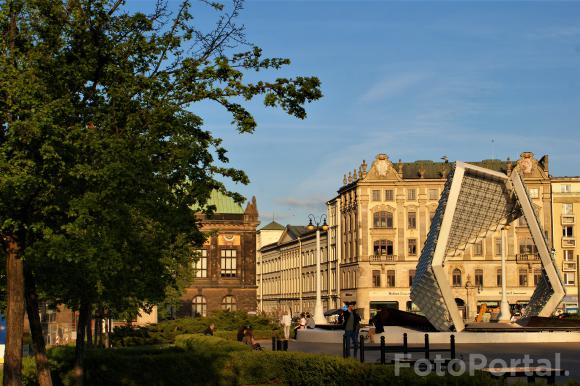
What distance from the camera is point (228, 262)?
10638 centimetres

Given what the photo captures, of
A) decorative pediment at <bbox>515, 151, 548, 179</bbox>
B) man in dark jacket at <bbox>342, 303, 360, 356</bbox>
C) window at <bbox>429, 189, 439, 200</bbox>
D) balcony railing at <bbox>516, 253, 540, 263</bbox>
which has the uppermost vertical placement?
decorative pediment at <bbox>515, 151, 548, 179</bbox>

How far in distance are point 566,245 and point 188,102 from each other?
11426cm

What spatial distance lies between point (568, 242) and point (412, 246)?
2127cm

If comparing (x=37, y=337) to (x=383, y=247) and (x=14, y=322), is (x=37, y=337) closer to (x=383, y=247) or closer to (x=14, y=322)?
(x=14, y=322)

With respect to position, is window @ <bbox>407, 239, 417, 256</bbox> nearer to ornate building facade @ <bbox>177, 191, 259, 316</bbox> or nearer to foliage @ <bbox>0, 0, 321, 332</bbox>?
ornate building facade @ <bbox>177, 191, 259, 316</bbox>

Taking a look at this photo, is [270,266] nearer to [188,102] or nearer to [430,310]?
[430,310]

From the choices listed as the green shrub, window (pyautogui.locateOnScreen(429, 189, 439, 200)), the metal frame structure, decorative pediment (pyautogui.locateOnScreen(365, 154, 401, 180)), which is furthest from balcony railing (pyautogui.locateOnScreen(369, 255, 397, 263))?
the green shrub

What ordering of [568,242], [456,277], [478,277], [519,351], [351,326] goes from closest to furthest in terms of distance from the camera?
[351,326], [519,351], [456,277], [478,277], [568,242]

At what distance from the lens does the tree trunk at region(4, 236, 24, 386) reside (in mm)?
18250

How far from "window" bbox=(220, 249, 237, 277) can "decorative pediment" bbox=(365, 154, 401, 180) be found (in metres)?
29.0

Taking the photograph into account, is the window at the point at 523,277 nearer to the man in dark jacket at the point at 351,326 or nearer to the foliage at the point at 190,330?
the foliage at the point at 190,330

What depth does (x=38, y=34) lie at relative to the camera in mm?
19594

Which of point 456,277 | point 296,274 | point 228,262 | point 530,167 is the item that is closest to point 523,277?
point 456,277

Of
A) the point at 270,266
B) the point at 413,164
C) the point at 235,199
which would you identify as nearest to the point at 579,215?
the point at 413,164
